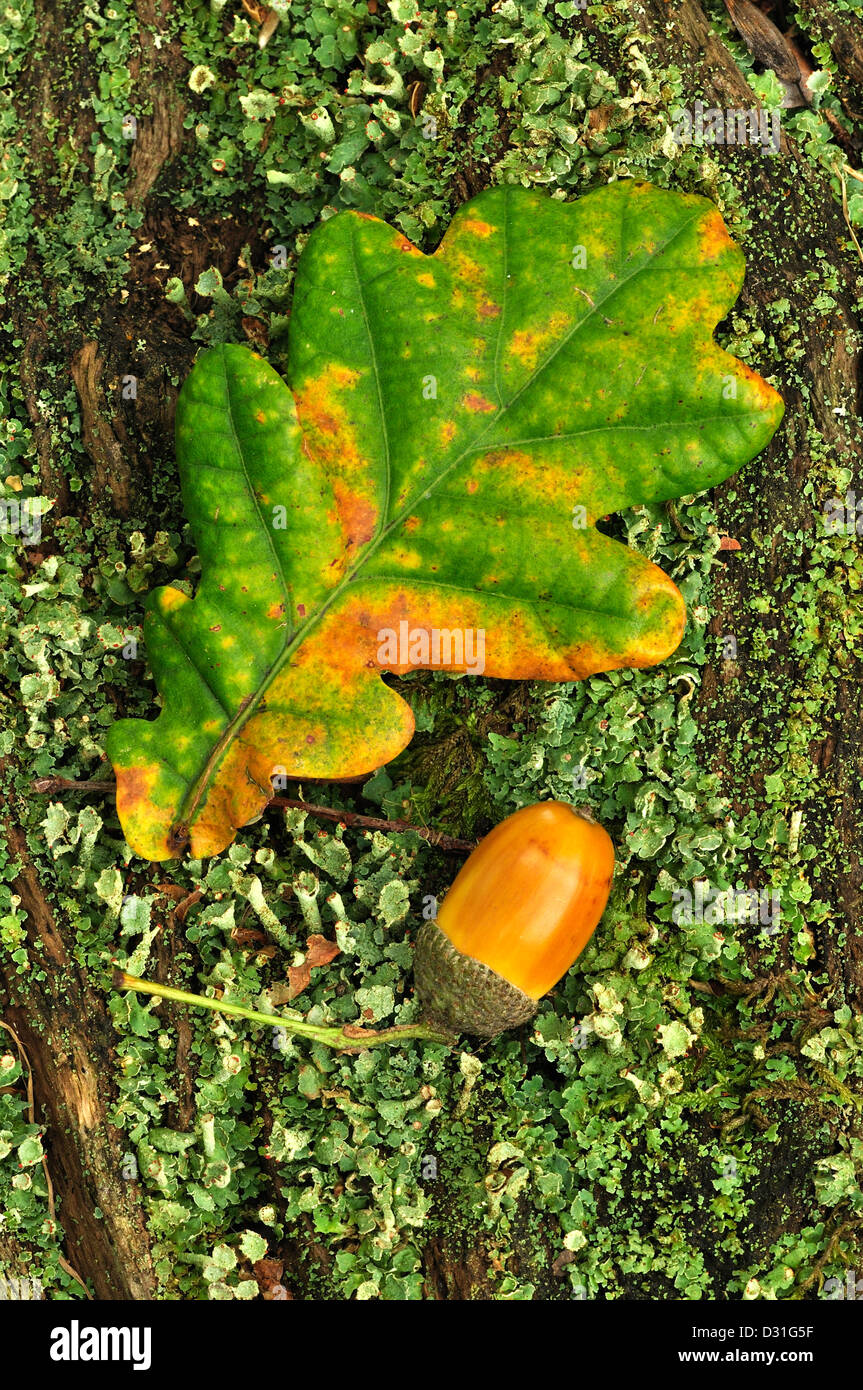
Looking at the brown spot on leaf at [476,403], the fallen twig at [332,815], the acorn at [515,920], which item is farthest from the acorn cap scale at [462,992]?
the brown spot on leaf at [476,403]

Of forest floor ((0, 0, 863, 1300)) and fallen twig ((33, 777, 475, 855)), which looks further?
fallen twig ((33, 777, 475, 855))

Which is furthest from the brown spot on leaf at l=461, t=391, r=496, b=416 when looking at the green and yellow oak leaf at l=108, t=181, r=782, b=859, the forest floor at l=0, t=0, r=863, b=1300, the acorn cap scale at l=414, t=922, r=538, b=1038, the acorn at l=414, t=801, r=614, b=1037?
the acorn cap scale at l=414, t=922, r=538, b=1038

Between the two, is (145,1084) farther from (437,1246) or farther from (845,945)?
(845,945)

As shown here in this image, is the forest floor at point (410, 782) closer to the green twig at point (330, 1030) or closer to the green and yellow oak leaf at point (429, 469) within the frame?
the green twig at point (330, 1030)

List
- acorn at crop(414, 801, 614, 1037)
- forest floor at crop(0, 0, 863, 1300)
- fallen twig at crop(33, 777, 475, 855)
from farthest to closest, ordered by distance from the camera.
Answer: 1. fallen twig at crop(33, 777, 475, 855)
2. forest floor at crop(0, 0, 863, 1300)
3. acorn at crop(414, 801, 614, 1037)

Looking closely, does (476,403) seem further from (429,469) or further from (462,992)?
(462,992)

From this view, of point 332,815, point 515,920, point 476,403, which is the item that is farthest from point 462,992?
point 476,403

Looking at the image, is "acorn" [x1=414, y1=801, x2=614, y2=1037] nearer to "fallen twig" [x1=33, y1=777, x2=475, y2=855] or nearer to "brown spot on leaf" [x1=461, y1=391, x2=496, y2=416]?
"fallen twig" [x1=33, y1=777, x2=475, y2=855]

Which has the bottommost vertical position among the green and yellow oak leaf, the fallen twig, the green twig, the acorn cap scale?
the green twig
